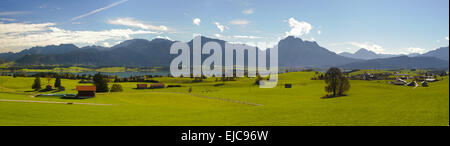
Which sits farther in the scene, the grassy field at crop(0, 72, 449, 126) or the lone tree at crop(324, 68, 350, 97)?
the lone tree at crop(324, 68, 350, 97)

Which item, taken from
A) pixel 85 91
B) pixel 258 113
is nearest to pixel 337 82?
pixel 258 113

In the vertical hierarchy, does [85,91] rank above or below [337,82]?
below

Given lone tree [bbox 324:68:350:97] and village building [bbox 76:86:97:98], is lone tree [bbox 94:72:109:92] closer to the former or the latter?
village building [bbox 76:86:97:98]

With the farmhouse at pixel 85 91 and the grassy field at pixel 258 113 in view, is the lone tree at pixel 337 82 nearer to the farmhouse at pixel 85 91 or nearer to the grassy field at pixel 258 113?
the grassy field at pixel 258 113

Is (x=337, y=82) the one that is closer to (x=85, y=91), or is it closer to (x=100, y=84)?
(x=85, y=91)

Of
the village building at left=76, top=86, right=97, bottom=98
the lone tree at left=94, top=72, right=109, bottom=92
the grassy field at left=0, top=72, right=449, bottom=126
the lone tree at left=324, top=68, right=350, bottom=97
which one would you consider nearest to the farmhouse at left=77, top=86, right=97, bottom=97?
the village building at left=76, top=86, right=97, bottom=98

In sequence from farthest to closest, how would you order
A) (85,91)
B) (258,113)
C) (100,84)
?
(100,84)
(85,91)
(258,113)

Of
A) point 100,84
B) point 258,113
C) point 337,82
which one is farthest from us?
point 100,84

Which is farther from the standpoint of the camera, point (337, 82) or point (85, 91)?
point (337, 82)

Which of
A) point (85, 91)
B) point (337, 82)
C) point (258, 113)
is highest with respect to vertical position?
point (337, 82)

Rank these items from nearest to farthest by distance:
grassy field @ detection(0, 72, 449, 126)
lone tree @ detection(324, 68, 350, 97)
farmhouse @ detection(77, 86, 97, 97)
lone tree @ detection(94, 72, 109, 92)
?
1. grassy field @ detection(0, 72, 449, 126)
2. farmhouse @ detection(77, 86, 97, 97)
3. lone tree @ detection(324, 68, 350, 97)
4. lone tree @ detection(94, 72, 109, 92)
